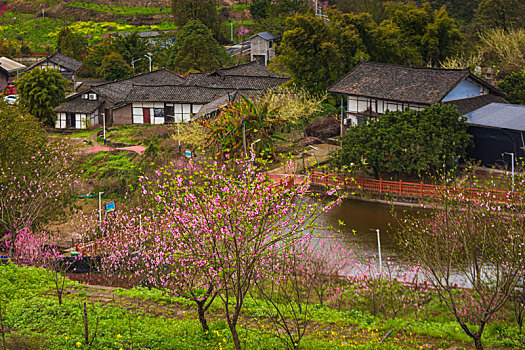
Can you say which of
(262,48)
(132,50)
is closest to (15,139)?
(132,50)

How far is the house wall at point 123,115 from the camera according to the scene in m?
51.3

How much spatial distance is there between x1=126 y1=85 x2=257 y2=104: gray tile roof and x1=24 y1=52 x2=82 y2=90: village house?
17595mm

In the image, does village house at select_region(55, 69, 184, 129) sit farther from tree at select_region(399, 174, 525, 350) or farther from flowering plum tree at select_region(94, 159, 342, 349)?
flowering plum tree at select_region(94, 159, 342, 349)

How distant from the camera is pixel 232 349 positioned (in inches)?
557

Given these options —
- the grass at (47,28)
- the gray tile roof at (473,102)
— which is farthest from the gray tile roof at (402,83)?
the grass at (47,28)

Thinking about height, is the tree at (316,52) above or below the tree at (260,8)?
below

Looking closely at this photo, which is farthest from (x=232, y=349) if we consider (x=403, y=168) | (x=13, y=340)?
(x=403, y=168)

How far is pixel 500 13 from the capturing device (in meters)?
61.3

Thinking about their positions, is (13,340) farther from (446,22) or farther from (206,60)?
(206,60)

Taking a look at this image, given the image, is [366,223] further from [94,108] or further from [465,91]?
[94,108]

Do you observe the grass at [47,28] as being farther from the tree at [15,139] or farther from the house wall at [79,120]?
the tree at [15,139]

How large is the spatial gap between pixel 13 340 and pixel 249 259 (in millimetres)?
5149

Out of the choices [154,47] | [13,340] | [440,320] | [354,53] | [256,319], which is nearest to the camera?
[13,340]

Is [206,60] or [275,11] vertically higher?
[275,11]
